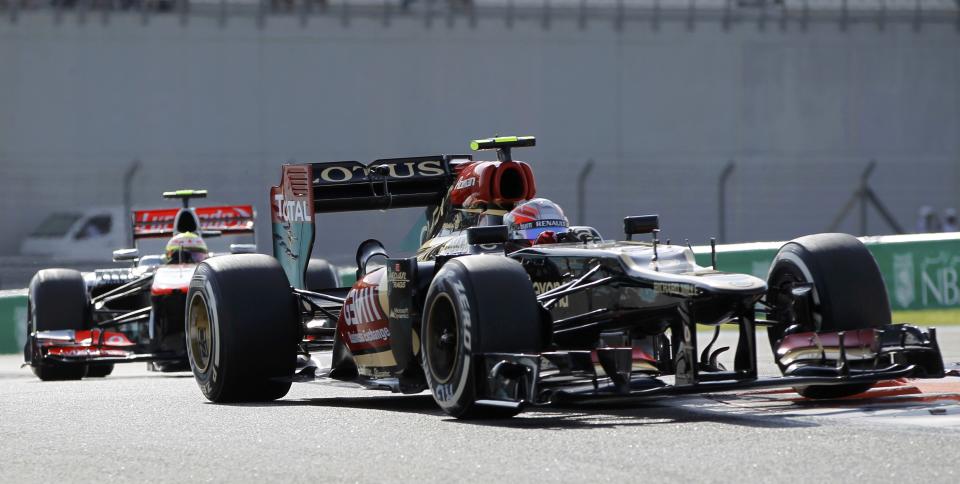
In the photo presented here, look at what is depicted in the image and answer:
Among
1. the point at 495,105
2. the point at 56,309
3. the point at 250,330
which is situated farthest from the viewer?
the point at 495,105

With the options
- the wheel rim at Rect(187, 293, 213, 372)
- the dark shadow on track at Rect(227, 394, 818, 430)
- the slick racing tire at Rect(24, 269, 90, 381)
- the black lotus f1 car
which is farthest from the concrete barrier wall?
the dark shadow on track at Rect(227, 394, 818, 430)

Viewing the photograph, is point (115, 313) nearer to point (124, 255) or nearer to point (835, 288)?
point (124, 255)

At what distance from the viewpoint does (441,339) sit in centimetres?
912

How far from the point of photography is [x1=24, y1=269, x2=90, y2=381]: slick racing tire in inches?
623

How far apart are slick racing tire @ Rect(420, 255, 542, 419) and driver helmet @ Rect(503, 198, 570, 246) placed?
52.5 inches

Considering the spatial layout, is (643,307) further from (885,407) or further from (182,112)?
(182,112)

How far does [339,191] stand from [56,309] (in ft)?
16.3

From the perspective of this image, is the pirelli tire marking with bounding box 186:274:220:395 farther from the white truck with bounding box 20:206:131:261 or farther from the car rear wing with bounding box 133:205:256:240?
the white truck with bounding box 20:206:131:261

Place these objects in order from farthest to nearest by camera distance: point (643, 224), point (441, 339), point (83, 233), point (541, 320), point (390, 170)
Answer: point (83, 233) → point (390, 170) → point (643, 224) → point (441, 339) → point (541, 320)

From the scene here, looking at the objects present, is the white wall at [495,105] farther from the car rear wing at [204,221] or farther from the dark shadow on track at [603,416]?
the dark shadow on track at [603,416]

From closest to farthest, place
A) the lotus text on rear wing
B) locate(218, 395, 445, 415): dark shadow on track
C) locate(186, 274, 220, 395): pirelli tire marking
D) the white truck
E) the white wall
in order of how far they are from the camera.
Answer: locate(218, 395, 445, 415): dark shadow on track
locate(186, 274, 220, 395): pirelli tire marking
the lotus text on rear wing
the white truck
the white wall

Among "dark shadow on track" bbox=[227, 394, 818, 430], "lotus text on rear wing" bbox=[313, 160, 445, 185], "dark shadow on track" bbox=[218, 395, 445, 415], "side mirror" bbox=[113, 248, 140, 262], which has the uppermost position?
"lotus text on rear wing" bbox=[313, 160, 445, 185]

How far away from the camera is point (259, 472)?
694 cm

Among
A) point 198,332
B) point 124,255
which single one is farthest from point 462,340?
point 124,255
